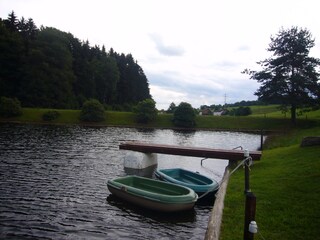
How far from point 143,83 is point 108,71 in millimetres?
29084

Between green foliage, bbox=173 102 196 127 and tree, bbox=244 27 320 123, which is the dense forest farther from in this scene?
tree, bbox=244 27 320 123

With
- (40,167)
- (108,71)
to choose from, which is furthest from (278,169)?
(108,71)

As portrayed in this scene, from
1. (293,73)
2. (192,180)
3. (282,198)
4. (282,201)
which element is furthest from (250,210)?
(293,73)

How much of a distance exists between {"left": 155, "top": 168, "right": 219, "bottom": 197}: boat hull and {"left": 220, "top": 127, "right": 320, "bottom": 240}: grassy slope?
138cm

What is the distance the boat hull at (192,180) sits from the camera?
743 inches

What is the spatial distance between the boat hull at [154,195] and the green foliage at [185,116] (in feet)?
195

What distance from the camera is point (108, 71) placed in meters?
114

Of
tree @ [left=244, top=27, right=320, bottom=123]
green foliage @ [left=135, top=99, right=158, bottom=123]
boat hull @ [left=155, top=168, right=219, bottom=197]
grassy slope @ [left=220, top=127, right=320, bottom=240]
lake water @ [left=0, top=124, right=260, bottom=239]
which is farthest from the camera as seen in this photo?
green foliage @ [left=135, top=99, right=158, bottom=123]

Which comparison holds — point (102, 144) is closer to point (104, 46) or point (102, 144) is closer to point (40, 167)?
point (40, 167)

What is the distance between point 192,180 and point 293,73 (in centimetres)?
5792

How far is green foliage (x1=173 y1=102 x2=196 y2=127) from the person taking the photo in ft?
258

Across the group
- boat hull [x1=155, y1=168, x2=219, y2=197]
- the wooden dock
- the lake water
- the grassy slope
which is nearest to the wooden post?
the grassy slope

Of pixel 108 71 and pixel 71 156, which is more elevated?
pixel 108 71

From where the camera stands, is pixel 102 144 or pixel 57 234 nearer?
pixel 57 234
